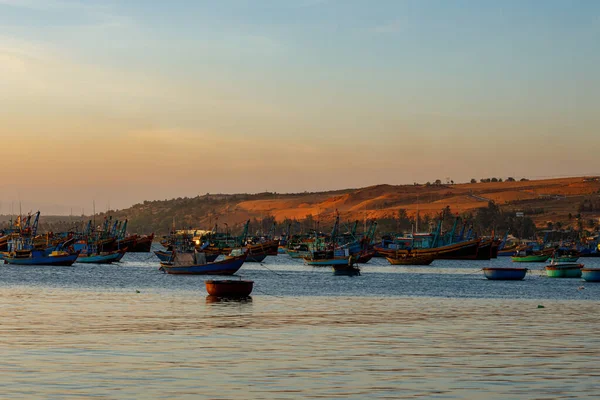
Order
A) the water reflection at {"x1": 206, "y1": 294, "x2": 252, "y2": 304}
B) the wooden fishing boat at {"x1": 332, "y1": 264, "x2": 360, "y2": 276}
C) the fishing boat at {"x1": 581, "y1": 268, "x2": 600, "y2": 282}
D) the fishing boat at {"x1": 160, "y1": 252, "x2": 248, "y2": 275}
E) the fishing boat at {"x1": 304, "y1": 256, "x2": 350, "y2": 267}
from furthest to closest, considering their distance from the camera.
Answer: the fishing boat at {"x1": 304, "y1": 256, "x2": 350, "y2": 267}
the wooden fishing boat at {"x1": 332, "y1": 264, "x2": 360, "y2": 276}
the fishing boat at {"x1": 160, "y1": 252, "x2": 248, "y2": 275}
the fishing boat at {"x1": 581, "y1": 268, "x2": 600, "y2": 282}
the water reflection at {"x1": 206, "y1": 294, "x2": 252, "y2": 304}

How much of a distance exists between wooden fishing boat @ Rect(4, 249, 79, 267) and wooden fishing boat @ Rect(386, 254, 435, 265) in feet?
183

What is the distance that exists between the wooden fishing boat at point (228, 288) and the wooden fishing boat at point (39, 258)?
232ft

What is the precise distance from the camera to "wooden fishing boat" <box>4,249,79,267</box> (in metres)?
134

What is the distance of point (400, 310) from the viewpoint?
201 ft

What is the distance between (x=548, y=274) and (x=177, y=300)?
6163cm

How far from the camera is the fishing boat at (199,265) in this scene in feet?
348

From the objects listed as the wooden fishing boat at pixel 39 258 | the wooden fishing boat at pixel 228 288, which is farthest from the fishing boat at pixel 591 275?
the wooden fishing boat at pixel 39 258

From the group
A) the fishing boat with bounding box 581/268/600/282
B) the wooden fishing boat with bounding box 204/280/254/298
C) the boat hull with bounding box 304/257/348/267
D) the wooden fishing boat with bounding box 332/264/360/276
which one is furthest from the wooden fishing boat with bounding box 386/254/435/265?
the wooden fishing boat with bounding box 204/280/254/298

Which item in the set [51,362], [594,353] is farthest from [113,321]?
[594,353]

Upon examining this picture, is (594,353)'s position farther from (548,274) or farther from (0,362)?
(548,274)

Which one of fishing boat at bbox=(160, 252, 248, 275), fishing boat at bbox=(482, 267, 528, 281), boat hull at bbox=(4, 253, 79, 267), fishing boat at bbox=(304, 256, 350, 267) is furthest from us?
fishing boat at bbox=(304, 256, 350, 267)

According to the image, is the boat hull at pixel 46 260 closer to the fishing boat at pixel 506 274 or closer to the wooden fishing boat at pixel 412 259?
the wooden fishing boat at pixel 412 259

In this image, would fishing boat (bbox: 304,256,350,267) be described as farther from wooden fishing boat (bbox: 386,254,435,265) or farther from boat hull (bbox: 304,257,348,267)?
wooden fishing boat (bbox: 386,254,435,265)

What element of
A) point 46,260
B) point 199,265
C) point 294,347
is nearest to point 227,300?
point 294,347
